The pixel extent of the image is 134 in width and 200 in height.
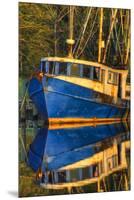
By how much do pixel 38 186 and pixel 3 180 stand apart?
240mm

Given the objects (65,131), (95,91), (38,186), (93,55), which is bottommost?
(38,186)

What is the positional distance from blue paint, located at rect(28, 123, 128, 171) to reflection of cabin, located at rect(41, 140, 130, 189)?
41 mm

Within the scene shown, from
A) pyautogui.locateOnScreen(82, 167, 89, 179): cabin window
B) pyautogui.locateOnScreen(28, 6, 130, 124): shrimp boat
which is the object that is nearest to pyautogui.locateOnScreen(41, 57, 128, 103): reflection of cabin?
pyautogui.locateOnScreen(28, 6, 130, 124): shrimp boat

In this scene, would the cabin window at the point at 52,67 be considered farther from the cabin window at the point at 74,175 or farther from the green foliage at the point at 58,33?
the cabin window at the point at 74,175

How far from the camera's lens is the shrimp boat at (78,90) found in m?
3.58

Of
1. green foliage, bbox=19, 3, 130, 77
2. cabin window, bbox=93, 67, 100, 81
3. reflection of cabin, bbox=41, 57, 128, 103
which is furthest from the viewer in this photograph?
cabin window, bbox=93, 67, 100, 81

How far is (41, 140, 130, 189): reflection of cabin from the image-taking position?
359cm

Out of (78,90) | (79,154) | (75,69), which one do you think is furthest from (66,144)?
(75,69)

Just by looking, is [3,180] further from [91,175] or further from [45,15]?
[45,15]

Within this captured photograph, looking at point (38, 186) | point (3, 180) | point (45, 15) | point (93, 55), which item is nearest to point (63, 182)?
point (38, 186)

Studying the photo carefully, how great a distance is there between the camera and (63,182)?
3600 millimetres

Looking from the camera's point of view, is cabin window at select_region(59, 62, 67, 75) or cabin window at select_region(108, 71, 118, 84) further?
cabin window at select_region(108, 71, 118, 84)

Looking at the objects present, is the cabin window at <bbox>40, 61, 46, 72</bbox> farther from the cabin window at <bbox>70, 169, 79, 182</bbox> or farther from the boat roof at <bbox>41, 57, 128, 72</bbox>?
the cabin window at <bbox>70, 169, 79, 182</bbox>

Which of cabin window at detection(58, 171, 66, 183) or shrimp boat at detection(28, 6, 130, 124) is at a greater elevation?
shrimp boat at detection(28, 6, 130, 124)
